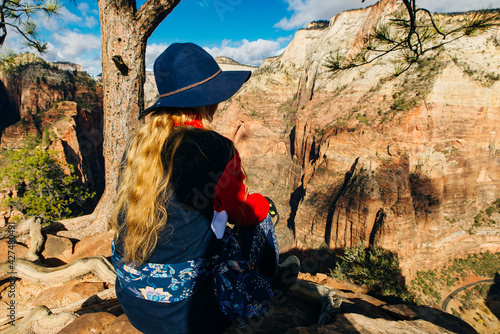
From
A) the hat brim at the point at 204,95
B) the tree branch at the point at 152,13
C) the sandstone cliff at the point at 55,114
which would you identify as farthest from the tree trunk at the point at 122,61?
the sandstone cliff at the point at 55,114

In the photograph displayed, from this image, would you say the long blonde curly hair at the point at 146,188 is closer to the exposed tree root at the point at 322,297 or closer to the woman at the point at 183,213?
the woman at the point at 183,213

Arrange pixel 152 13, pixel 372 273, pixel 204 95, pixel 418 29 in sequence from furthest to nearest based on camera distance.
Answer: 1. pixel 372 273
2. pixel 418 29
3. pixel 152 13
4. pixel 204 95

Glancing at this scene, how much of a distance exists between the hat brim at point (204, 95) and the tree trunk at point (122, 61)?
250 cm

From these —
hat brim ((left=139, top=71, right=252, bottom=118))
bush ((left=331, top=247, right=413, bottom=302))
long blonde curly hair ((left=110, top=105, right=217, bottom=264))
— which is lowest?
bush ((left=331, top=247, right=413, bottom=302))

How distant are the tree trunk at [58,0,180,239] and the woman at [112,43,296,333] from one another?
2398 millimetres

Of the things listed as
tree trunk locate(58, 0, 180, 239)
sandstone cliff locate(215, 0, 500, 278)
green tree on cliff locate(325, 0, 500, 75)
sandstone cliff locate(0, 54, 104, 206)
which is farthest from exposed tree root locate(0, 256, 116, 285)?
sandstone cliff locate(0, 54, 104, 206)

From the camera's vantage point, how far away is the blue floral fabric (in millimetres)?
1354

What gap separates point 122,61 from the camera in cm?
350

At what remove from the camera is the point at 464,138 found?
2503 cm

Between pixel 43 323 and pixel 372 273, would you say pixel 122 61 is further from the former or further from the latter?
pixel 372 273

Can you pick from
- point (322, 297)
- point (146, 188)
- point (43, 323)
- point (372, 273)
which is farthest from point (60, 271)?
point (372, 273)

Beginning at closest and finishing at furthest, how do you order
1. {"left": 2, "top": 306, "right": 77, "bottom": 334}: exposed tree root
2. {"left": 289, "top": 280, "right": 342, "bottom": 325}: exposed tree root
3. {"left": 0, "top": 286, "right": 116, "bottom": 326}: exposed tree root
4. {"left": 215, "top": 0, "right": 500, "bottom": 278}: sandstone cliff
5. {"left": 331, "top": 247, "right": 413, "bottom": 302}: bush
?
{"left": 2, "top": 306, "right": 77, "bottom": 334}: exposed tree root
{"left": 289, "top": 280, "right": 342, "bottom": 325}: exposed tree root
{"left": 0, "top": 286, "right": 116, "bottom": 326}: exposed tree root
{"left": 331, "top": 247, "right": 413, "bottom": 302}: bush
{"left": 215, "top": 0, "right": 500, "bottom": 278}: sandstone cliff

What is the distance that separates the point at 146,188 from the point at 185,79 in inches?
28.8

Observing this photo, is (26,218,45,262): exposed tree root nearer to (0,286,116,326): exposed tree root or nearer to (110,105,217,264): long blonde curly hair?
(0,286,116,326): exposed tree root
